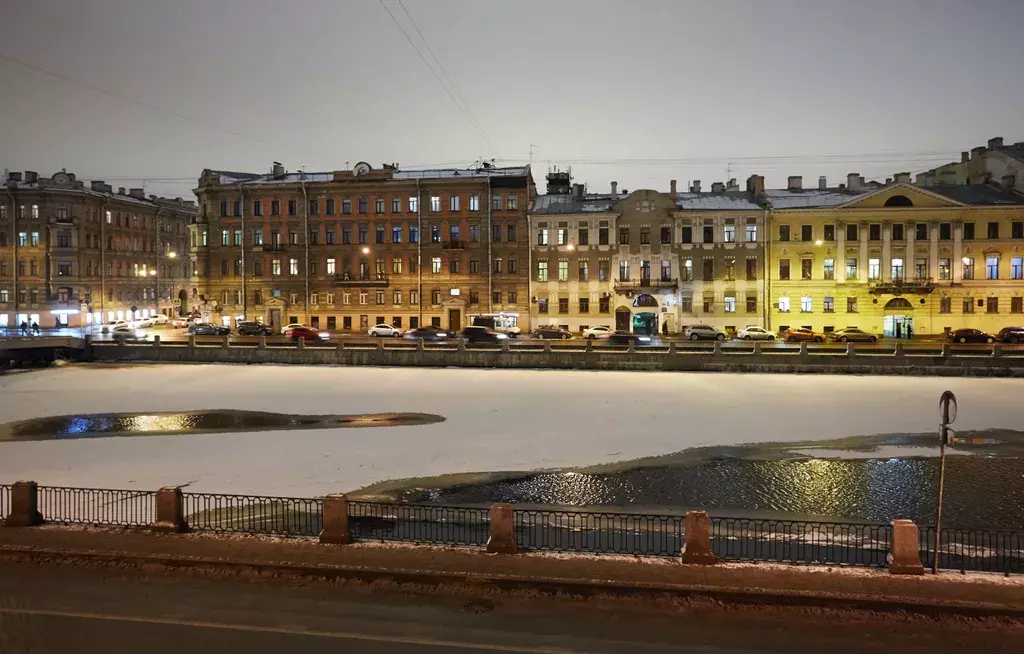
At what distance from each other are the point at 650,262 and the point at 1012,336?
25.4 meters

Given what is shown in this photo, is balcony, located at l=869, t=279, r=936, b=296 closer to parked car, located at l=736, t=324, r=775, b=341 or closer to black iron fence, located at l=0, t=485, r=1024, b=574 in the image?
parked car, located at l=736, t=324, r=775, b=341

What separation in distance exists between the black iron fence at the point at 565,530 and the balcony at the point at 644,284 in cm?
4279

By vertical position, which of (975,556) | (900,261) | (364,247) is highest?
(364,247)

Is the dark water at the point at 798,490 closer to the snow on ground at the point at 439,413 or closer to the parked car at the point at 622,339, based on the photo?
the snow on ground at the point at 439,413

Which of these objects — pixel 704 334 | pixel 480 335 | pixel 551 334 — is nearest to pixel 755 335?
→ pixel 704 334

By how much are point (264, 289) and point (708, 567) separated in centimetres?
5894

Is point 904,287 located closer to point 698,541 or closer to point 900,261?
point 900,261

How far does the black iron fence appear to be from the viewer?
13250 mm

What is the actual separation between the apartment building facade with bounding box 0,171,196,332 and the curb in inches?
2490

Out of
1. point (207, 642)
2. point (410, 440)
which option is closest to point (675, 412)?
point (410, 440)

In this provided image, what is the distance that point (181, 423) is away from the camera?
27.5 metres

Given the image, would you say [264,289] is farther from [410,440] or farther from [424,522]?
[424,522]

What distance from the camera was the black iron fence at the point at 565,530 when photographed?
43.5 ft

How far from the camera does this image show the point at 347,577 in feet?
37.9
